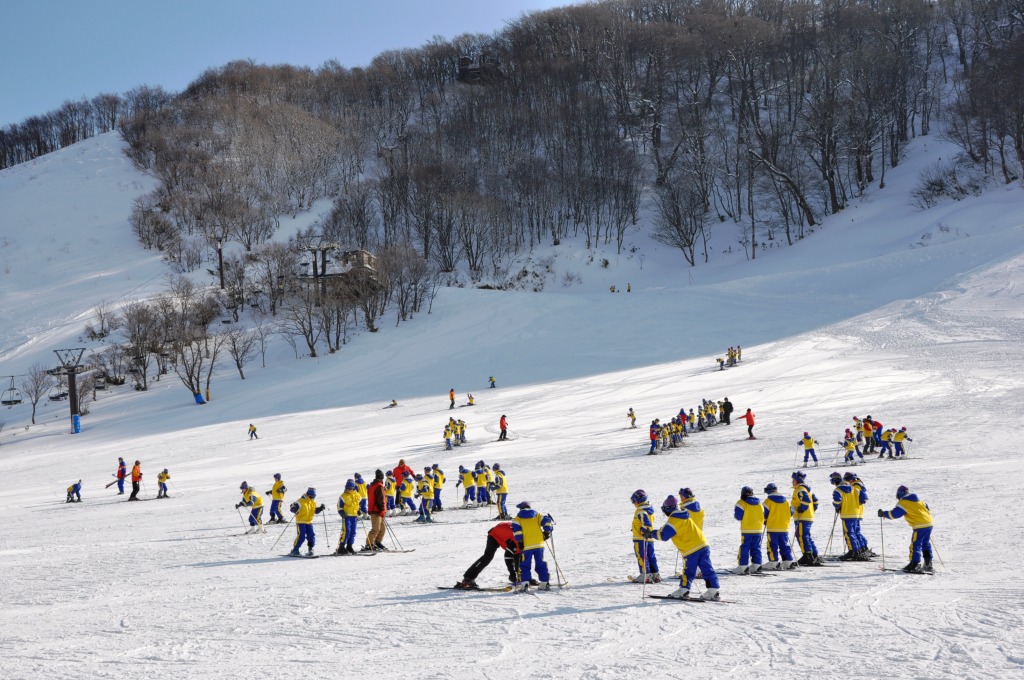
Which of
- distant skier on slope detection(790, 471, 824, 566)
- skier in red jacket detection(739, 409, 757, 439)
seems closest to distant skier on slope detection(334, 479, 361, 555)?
distant skier on slope detection(790, 471, 824, 566)

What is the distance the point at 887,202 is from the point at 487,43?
58.0m

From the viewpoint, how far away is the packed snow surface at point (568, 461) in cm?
697

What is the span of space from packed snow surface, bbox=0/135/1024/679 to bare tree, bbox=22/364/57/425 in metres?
0.98

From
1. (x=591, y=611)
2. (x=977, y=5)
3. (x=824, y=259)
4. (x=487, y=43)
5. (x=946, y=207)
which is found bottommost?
(x=591, y=611)

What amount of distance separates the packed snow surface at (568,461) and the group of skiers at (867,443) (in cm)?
63

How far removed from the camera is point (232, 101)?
277ft

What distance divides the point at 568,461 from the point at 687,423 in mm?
6455

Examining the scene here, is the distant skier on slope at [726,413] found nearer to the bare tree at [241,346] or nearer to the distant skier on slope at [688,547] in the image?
the distant skier on slope at [688,547]

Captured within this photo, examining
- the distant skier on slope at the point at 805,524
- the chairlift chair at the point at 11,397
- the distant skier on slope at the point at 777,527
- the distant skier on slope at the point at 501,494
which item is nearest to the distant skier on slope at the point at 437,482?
the distant skier on slope at the point at 501,494

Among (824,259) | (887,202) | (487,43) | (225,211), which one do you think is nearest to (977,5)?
(887,202)

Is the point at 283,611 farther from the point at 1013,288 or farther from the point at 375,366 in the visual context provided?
the point at 1013,288

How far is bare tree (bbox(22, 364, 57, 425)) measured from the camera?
4394 centimetres

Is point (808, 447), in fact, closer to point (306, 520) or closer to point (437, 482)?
point (437, 482)

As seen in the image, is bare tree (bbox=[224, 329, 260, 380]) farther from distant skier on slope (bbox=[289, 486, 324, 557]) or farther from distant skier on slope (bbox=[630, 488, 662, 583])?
distant skier on slope (bbox=[630, 488, 662, 583])
